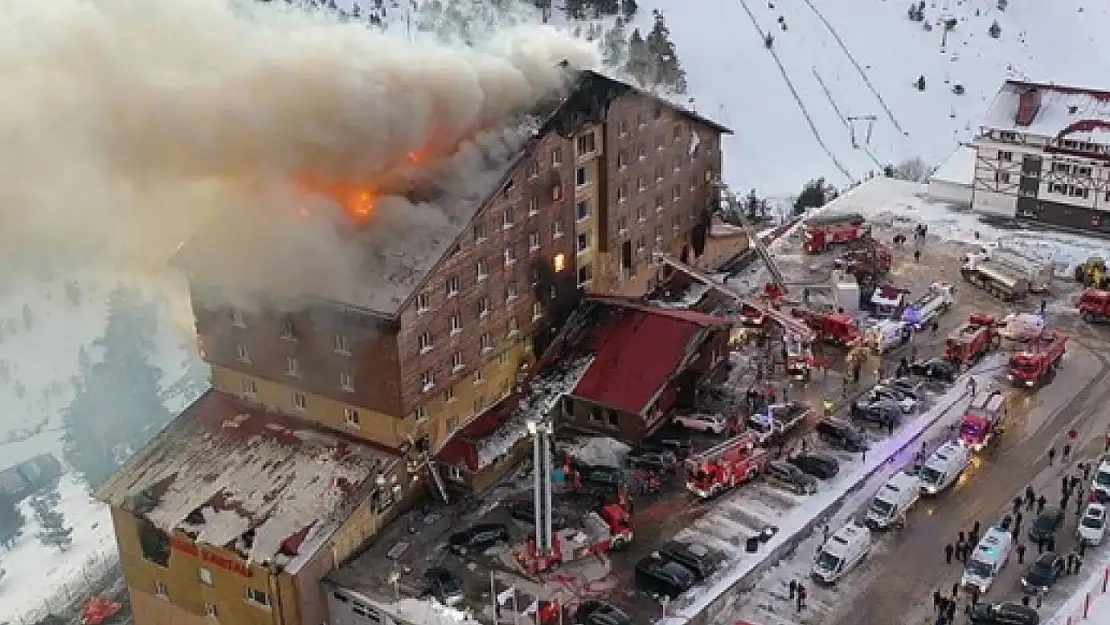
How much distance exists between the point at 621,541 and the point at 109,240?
1880cm

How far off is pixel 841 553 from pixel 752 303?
16426 millimetres

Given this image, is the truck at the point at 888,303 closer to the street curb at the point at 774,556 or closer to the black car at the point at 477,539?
the street curb at the point at 774,556

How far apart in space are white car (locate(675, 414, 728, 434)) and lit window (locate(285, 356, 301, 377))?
13513mm

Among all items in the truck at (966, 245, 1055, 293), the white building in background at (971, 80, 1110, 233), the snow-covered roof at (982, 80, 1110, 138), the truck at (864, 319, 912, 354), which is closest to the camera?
the truck at (864, 319, 912, 354)

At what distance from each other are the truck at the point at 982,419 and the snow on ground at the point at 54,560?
39.7m

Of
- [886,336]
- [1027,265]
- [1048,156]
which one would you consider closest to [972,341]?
[886,336]

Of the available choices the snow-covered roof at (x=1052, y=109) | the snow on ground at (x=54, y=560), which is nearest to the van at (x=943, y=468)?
the snow-covered roof at (x=1052, y=109)

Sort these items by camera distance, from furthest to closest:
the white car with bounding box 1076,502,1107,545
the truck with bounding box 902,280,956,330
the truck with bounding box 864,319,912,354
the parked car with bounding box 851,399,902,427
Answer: the truck with bounding box 902,280,956,330, the truck with bounding box 864,319,912,354, the parked car with bounding box 851,399,902,427, the white car with bounding box 1076,502,1107,545

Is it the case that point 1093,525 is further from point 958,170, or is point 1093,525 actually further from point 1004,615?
point 958,170

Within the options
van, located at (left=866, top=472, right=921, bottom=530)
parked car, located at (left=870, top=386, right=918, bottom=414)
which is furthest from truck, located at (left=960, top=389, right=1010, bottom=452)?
van, located at (left=866, top=472, right=921, bottom=530)

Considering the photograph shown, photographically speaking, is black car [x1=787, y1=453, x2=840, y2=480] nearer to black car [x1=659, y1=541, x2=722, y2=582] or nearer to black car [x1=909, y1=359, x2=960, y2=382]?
black car [x1=659, y1=541, x2=722, y2=582]

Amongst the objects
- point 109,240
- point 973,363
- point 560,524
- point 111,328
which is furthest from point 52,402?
point 973,363

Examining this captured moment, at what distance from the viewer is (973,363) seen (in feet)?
164

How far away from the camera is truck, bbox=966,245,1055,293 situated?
5644 centimetres
